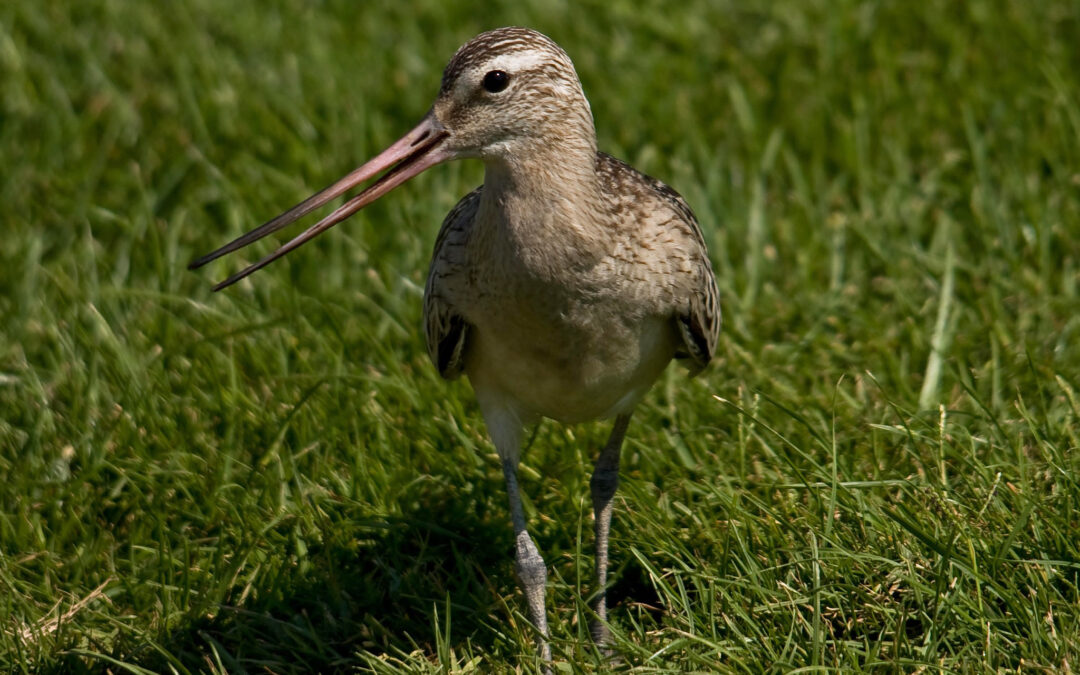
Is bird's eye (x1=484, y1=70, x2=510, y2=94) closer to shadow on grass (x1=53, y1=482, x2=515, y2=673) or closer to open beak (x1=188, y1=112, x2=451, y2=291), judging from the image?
open beak (x1=188, y1=112, x2=451, y2=291)

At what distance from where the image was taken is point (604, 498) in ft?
17.9

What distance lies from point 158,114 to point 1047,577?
602 cm

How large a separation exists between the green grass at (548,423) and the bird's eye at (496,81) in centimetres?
141

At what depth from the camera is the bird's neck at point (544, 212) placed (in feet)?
15.4

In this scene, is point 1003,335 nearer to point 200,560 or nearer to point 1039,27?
point 1039,27

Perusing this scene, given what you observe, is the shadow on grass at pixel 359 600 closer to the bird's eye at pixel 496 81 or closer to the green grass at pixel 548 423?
the green grass at pixel 548 423

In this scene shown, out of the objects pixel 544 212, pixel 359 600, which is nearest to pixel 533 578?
pixel 359 600

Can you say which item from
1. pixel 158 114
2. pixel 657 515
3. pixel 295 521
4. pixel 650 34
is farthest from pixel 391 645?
pixel 650 34

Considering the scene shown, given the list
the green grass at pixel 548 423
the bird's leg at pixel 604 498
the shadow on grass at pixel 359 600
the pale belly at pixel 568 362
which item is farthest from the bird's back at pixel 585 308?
the shadow on grass at pixel 359 600

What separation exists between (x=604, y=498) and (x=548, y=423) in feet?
2.83

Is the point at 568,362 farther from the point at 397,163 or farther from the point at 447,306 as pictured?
the point at 397,163

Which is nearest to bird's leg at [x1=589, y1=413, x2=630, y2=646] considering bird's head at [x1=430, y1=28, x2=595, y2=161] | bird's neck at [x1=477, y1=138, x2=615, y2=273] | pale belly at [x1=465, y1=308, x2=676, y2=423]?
pale belly at [x1=465, y1=308, x2=676, y2=423]

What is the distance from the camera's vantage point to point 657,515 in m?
5.47

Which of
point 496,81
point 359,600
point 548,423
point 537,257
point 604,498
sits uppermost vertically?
point 496,81
